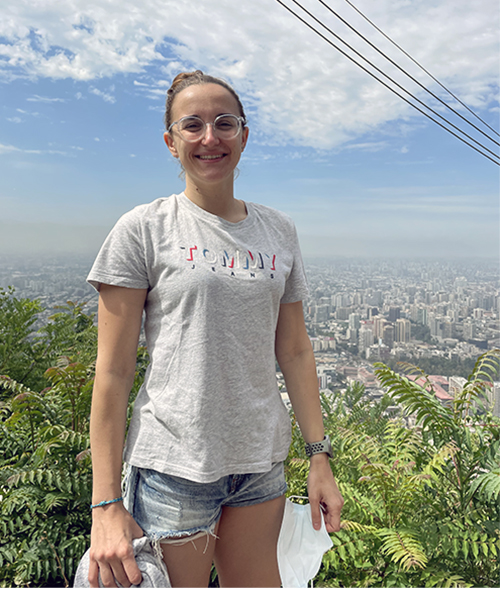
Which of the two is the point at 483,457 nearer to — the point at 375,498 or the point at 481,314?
the point at 375,498

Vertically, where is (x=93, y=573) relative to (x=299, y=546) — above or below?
above

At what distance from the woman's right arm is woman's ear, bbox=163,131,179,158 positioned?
0.48 m

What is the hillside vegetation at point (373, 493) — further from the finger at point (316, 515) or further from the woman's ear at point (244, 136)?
the woman's ear at point (244, 136)

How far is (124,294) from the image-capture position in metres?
1.10

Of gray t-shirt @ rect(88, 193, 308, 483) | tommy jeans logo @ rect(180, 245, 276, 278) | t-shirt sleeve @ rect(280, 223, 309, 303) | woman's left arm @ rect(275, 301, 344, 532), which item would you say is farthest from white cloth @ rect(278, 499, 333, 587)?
tommy jeans logo @ rect(180, 245, 276, 278)

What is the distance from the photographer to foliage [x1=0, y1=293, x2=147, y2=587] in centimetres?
206

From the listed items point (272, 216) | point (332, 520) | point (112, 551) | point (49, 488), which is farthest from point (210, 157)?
point (49, 488)

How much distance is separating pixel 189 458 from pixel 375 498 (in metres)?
1.67

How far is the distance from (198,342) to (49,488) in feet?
5.57

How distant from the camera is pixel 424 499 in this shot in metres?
2.25

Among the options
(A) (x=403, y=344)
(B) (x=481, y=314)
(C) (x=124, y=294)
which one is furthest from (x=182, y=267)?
(B) (x=481, y=314)

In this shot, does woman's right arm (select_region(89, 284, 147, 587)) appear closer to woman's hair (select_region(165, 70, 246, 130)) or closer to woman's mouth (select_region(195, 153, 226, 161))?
woman's mouth (select_region(195, 153, 226, 161))

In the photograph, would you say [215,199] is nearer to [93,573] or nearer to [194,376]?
[194,376]

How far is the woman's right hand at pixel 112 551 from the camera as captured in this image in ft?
3.28
